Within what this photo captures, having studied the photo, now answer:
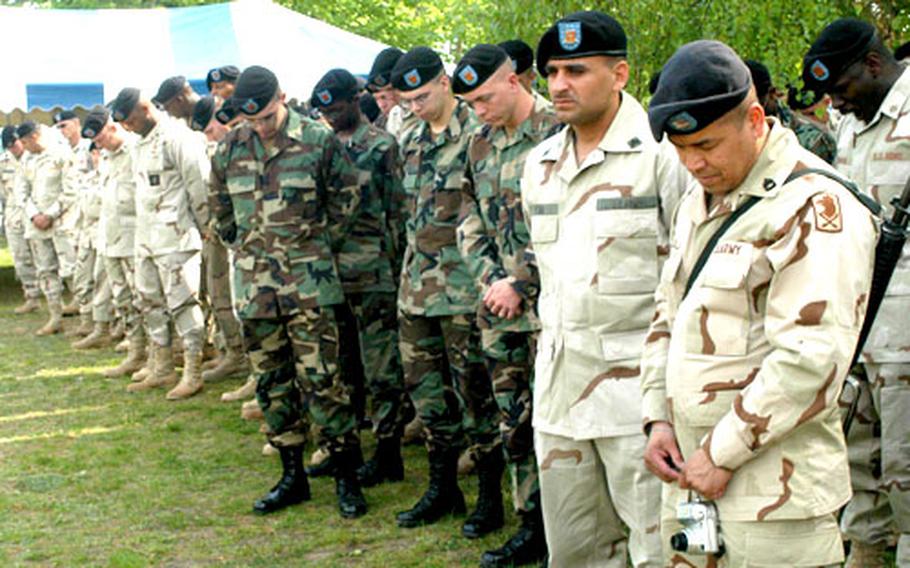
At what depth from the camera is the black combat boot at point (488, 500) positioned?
18.6ft

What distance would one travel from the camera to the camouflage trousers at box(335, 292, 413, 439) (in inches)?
268

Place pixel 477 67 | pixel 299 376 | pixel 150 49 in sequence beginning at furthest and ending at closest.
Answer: pixel 150 49 < pixel 299 376 < pixel 477 67

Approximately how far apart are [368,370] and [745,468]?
4.36 meters

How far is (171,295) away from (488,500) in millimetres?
4222

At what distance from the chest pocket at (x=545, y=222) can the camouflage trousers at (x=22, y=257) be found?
12.0m

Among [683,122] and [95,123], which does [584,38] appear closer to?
[683,122]

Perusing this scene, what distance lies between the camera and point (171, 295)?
9078 millimetres

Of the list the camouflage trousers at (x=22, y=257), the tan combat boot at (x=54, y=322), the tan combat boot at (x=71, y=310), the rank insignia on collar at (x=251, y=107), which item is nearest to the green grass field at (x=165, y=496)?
the rank insignia on collar at (x=251, y=107)

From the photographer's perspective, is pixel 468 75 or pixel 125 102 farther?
pixel 125 102

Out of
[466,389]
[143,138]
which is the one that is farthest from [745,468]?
[143,138]

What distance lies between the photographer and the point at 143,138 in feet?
29.5

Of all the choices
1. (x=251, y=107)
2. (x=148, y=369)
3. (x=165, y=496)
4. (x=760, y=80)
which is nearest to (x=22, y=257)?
(x=148, y=369)

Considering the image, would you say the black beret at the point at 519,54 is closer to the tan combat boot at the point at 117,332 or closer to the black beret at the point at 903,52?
the black beret at the point at 903,52

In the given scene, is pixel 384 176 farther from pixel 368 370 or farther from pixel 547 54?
pixel 547 54
